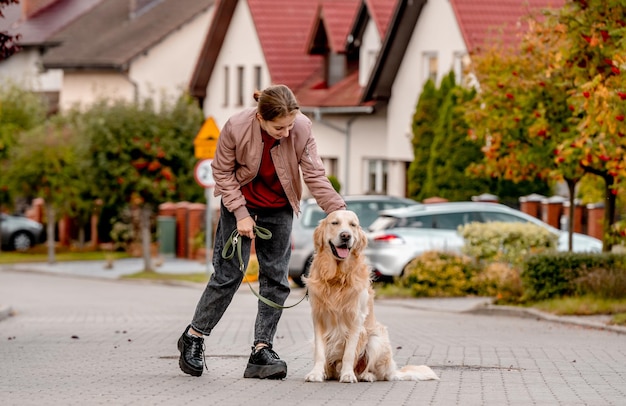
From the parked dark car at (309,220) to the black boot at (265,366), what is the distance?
16.0 meters

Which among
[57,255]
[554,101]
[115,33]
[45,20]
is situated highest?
[45,20]

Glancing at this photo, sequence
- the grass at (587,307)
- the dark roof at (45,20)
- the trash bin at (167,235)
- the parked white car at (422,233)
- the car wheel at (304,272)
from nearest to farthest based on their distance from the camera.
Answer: the grass at (587,307) → the parked white car at (422,233) → the car wheel at (304,272) → the trash bin at (167,235) → the dark roof at (45,20)

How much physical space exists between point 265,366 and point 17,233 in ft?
134

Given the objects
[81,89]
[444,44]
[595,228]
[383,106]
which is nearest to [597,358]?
[595,228]

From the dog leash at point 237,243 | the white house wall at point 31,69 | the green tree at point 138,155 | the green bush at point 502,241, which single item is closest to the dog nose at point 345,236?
the dog leash at point 237,243

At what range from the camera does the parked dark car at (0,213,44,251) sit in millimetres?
49156

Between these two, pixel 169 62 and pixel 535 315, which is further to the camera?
pixel 169 62

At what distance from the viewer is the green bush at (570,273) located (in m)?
18.9

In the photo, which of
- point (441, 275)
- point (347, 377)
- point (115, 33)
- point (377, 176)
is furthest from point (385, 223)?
point (115, 33)

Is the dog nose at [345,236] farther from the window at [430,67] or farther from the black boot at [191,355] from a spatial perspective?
the window at [430,67]

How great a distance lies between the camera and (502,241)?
24391 mm

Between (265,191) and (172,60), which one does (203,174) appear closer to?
(265,191)

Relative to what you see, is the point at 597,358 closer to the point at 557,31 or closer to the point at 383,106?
the point at 557,31

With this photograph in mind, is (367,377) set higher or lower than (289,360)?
higher
